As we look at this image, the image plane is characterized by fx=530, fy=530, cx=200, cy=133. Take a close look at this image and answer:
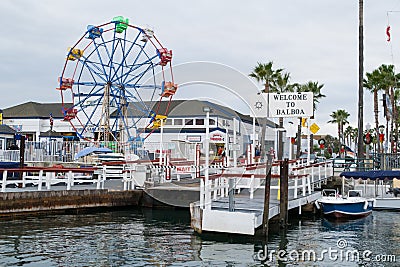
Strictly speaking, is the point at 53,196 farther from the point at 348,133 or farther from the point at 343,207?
the point at 348,133

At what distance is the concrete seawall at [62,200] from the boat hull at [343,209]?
29.9 ft

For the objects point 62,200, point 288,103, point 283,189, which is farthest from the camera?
point 288,103

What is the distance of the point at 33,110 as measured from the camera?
238 feet

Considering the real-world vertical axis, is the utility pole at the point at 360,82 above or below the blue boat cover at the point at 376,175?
above

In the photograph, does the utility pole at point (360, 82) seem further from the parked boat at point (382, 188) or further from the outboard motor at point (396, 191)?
the outboard motor at point (396, 191)

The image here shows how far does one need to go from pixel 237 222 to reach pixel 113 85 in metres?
31.8

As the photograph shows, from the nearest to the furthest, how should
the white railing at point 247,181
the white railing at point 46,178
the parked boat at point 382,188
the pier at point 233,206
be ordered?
the pier at point 233,206 < the white railing at point 247,181 < the white railing at point 46,178 < the parked boat at point 382,188

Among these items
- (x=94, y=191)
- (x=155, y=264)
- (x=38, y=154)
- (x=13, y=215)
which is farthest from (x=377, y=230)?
(x=38, y=154)

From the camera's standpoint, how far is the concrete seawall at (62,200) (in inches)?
806

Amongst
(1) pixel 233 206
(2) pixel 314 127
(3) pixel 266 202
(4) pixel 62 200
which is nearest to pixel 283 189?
(3) pixel 266 202

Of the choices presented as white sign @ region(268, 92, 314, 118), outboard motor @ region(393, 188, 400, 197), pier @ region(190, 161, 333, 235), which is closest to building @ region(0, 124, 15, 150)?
pier @ region(190, 161, 333, 235)

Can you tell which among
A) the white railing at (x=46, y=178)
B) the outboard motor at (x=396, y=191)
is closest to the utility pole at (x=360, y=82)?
the outboard motor at (x=396, y=191)

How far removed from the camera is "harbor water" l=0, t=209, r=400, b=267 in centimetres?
1388

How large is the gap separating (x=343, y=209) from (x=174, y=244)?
9759mm
